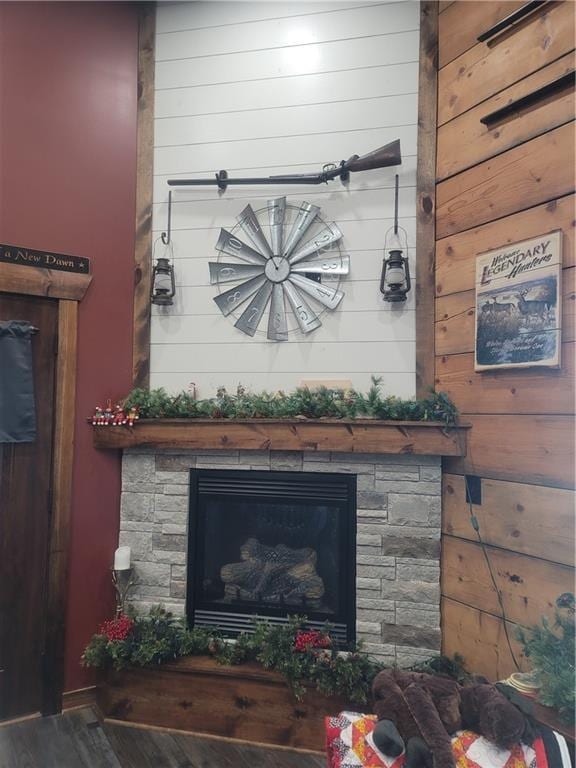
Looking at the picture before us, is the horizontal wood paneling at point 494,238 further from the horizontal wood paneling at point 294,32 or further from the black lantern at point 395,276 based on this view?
the horizontal wood paneling at point 294,32

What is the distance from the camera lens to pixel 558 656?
165 centimetres

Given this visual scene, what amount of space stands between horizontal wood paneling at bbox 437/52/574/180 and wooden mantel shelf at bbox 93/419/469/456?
123 centimetres

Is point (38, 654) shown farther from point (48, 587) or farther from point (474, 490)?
point (474, 490)

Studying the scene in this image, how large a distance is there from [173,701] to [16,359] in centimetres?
179

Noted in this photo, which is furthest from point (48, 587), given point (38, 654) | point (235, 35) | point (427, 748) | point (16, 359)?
point (235, 35)

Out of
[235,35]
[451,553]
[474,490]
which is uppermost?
[235,35]

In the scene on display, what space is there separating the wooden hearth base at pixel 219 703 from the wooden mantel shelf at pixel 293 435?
3.38 feet

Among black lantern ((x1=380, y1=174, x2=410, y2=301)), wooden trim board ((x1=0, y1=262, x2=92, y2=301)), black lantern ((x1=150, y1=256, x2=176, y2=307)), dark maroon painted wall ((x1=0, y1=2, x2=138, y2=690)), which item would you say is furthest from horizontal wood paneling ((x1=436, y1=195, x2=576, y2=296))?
wooden trim board ((x1=0, y1=262, x2=92, y2=301))

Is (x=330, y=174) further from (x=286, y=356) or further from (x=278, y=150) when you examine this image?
(x=286, y=356)

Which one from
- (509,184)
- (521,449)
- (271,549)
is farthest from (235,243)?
(521,449)

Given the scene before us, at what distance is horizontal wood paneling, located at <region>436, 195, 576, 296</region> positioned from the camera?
185 centimetres

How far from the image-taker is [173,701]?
2305mm

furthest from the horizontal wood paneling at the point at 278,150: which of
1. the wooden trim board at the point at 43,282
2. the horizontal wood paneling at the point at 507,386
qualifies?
the horizontal wood paneling at the point at 507,386

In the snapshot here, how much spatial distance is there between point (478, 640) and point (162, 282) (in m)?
2.26
